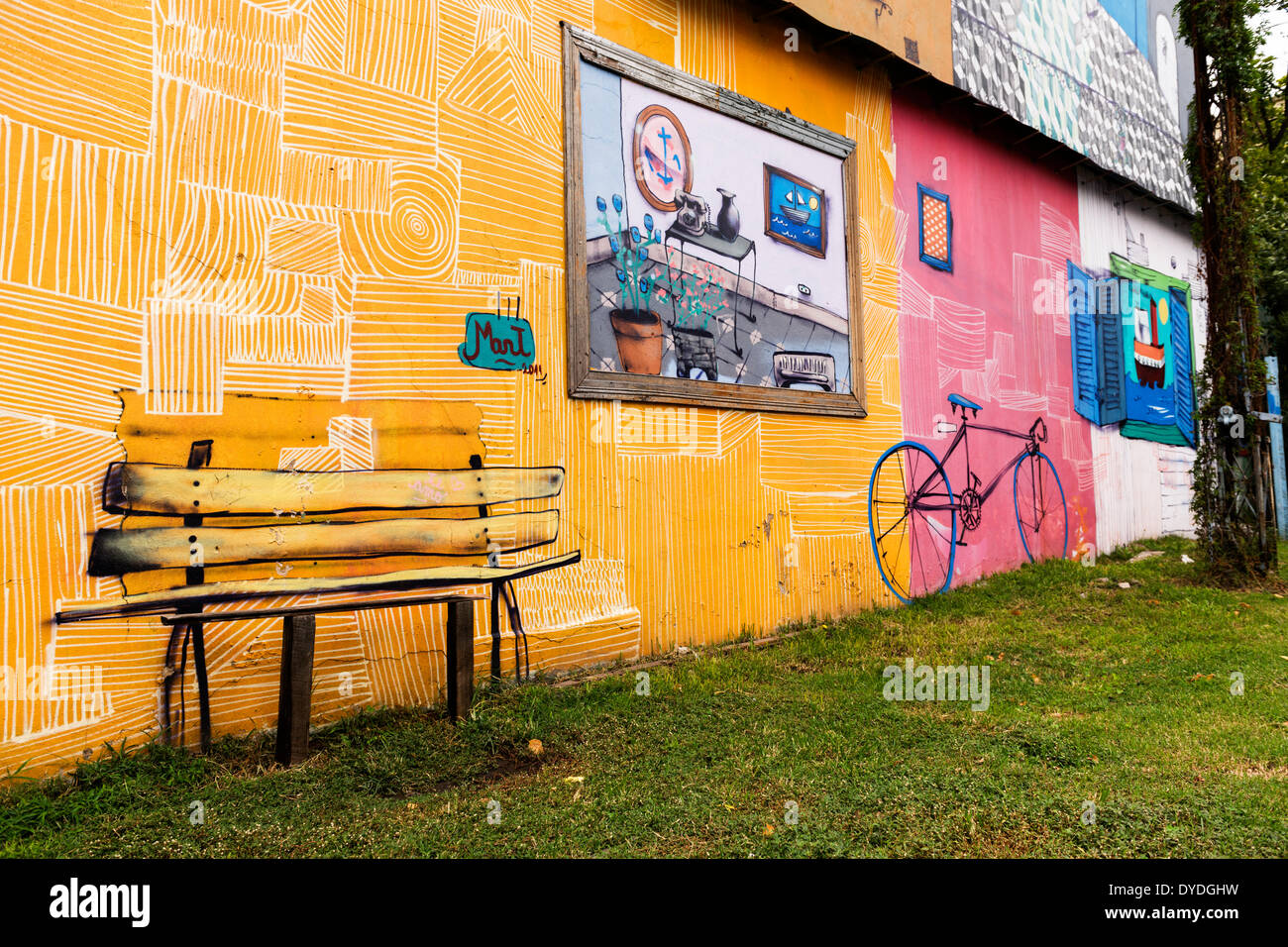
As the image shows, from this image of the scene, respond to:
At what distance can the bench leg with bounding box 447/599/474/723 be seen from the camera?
3.88 metres

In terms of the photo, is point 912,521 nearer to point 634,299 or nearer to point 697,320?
point 697,320

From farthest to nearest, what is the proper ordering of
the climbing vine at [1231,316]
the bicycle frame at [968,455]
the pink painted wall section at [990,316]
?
the bicycle frame at [968,455]
the pink painted wall section at [990,316]
the climbing vine at [1231,316]

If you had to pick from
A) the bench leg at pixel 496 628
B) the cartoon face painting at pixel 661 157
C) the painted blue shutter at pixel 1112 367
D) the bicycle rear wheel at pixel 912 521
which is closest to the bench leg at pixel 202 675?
the bench leg at pixel 496 628

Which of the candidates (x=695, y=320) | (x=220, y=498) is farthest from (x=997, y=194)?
(x=220, y=498)

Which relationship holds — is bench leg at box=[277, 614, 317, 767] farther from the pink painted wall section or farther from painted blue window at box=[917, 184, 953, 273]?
painted blue window at box=[917, 184, 953, 273]

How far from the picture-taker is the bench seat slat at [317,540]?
11.6ft

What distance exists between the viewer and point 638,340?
5.41 metres

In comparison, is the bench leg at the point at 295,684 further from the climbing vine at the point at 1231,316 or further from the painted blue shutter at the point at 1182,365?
the painted blue shutter at the point at 1182,365

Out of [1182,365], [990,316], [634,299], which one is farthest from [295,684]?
[1182,365]

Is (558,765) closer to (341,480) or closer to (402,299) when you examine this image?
(341,480)

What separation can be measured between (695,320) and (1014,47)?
5.24m

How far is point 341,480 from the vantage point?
13.7 feet

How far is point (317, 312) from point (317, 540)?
1.11 m

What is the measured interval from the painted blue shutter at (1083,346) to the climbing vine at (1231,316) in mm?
2017
